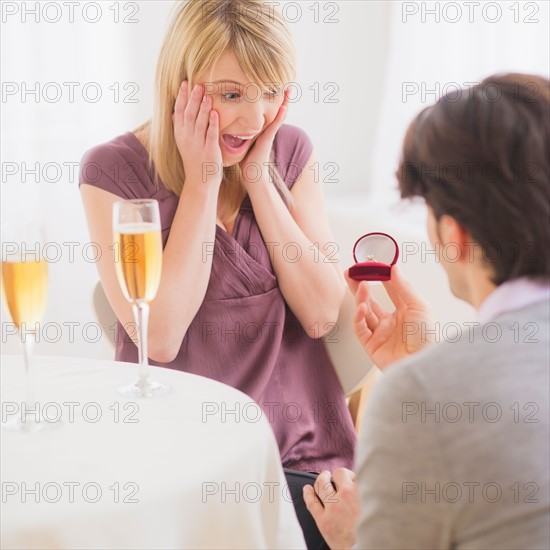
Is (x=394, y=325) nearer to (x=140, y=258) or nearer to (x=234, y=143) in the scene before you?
(x=140, y=258)

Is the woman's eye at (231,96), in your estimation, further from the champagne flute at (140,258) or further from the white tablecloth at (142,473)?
the white tablecloth at (142,473)

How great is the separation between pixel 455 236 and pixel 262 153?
97 cm

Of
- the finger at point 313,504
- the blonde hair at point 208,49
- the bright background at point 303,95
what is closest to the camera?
the finger at point 313,504

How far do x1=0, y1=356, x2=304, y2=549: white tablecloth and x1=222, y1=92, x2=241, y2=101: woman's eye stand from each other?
0.65 metres

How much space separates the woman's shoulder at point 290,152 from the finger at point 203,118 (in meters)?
0.23

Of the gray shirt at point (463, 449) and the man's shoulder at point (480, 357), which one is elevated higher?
the man's shoulder at point (480, 357)

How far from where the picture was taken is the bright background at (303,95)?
2.95 meters

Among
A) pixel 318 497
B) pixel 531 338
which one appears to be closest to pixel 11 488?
pixel 318 497

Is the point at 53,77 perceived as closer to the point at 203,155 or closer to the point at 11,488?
the point at 203,155

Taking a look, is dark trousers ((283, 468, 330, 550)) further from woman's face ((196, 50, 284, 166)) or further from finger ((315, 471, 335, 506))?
woman's face ((196, 50, 284, 166))

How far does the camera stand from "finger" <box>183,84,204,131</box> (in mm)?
1765

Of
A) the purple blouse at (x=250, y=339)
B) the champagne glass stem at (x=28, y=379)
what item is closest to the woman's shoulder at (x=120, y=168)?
the purple blouse at (x=250, y=339)

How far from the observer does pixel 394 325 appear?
4.54ft

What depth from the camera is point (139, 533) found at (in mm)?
1024
